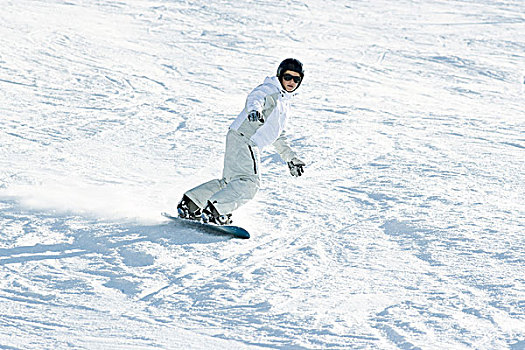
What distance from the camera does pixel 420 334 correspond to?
10.5ft

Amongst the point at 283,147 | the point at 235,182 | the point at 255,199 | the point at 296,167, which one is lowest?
the point at 255,199

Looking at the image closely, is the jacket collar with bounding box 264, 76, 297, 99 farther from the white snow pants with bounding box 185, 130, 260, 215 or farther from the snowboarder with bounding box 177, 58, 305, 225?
the white snow pants with bounding box 185, 130, 260, 215

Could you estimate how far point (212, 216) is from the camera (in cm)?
441

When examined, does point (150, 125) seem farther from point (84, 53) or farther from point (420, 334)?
point (420, 334)

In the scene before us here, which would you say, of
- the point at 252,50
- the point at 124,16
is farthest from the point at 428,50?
the point at 124,16

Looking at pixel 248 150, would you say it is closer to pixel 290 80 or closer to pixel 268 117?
pixel 268 117

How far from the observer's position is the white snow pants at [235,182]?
438 cm

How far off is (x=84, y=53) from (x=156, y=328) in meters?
7.91

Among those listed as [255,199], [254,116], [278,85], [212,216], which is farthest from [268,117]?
[255,199]

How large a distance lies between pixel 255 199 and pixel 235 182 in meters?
0.88

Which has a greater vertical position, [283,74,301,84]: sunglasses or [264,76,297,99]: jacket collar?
[283,74,301,84]: sunglasses

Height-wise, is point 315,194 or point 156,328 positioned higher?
point 315,194

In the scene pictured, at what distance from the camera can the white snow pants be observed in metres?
4.38

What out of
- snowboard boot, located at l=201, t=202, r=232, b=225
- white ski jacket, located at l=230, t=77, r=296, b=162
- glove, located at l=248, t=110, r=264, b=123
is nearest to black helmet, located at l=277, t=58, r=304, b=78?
white ski jacket, located at l=230, t=77, r=296, b=162
